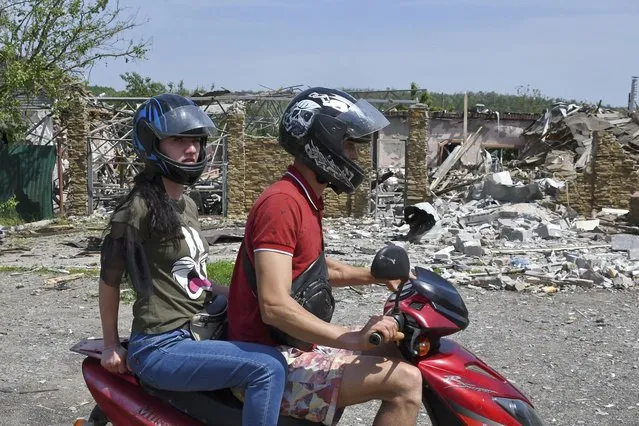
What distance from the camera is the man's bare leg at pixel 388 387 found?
9.66 feet

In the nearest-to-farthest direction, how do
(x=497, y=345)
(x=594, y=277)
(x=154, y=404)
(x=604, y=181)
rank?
(x=154, y=404)
(x=497, y=345)
(x=594, y=277)
(x=604, y=181)

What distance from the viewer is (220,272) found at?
11.1 m

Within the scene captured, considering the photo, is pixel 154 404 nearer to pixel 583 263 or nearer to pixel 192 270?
pixel 192 270

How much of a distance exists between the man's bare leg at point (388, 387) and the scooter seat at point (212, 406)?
0.25 meters

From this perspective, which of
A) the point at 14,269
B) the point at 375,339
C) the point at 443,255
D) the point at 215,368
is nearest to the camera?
the point at 375,339

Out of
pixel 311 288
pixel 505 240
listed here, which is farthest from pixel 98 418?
pixel 505 240

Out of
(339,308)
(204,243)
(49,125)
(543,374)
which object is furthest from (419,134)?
(204,243)

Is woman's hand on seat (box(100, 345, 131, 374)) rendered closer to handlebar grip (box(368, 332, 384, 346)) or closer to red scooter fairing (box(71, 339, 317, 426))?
red scooter fairing (box(71, 339, 317, 426))

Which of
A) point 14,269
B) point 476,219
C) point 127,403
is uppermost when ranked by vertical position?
point 127,403

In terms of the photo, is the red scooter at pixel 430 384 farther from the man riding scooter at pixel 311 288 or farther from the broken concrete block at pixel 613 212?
the broken concrete block at pixel 613 212

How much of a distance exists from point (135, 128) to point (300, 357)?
1.27 m

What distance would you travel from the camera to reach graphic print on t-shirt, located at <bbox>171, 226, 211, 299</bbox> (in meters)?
3.47

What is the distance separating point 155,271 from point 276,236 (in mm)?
684

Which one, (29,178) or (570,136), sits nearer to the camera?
(29,178)
